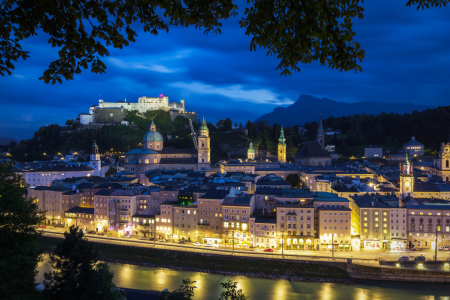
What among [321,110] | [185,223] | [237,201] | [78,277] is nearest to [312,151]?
[237,201]

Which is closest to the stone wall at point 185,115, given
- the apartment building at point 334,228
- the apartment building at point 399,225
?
the apartment building at point 334,228

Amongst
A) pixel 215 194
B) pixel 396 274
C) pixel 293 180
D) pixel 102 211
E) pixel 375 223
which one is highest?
pixel 215 194

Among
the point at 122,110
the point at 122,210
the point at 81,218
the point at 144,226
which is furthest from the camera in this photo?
the point at 122,110

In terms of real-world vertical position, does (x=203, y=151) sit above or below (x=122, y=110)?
below

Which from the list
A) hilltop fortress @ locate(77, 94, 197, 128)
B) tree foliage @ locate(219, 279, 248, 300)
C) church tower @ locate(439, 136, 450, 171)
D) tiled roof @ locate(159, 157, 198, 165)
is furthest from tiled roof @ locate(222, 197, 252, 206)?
hilltop fortress @ locate(77, 94, 197, 128)

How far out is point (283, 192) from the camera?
27.0 m

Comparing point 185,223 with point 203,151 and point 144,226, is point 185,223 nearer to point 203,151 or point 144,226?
point 144,226

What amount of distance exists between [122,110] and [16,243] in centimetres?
5962

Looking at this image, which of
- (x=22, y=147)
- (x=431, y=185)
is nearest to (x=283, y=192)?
(x=431, y=185)

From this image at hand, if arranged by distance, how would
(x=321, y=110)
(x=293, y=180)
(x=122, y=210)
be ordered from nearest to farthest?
1. (x=122, y=210)
2. (x=293, y=180)
3. (x=321, y=110)

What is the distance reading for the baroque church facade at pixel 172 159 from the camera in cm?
4644

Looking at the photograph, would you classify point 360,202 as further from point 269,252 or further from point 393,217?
point 269,252

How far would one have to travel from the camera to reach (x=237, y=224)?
25.4 metres

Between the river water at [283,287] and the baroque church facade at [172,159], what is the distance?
83.4ft
